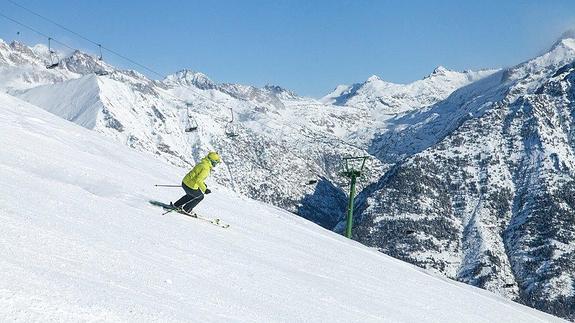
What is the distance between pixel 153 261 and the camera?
37.7 ft

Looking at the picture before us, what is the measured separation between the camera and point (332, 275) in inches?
652

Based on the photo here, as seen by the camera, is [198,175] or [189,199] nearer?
[198,175]

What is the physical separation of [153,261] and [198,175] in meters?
6.45

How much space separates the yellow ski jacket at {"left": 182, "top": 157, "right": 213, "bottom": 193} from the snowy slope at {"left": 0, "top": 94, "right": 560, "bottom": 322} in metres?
1.12

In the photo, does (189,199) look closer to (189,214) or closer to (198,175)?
(189,214)

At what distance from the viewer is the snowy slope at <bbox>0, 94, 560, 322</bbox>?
27.7 feet

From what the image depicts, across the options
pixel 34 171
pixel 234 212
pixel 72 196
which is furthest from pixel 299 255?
pixel 34 171

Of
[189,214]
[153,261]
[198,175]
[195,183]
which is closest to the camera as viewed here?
[153,261]

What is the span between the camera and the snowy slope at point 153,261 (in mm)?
8430

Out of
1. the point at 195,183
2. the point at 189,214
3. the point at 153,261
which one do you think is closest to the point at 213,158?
the point at 195,183

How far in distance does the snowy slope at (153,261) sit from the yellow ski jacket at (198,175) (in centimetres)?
112

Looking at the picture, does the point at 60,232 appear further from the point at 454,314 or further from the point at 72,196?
the point at 454,314

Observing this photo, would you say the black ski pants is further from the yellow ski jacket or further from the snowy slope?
the snowy slope

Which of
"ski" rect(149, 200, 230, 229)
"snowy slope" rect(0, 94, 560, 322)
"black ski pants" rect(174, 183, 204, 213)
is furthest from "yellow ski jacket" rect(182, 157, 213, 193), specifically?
"snowy slope" rect(0, 94, 560, 322)
